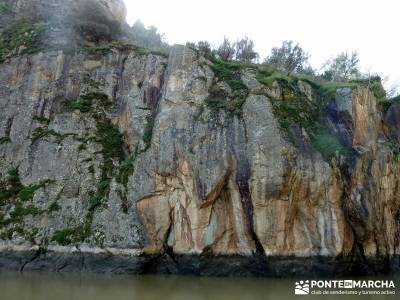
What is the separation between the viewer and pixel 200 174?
20.2 m

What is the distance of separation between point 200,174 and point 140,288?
658 centimetres

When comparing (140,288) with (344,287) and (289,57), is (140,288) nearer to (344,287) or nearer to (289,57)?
(344,287)

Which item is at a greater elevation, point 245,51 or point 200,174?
point 245,51

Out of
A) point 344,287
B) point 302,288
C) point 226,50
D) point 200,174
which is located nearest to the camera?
point 302,288

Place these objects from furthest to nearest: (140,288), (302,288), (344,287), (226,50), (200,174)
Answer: (226,50)
(200,174)
(344,287)
(302,288)
(140,288)

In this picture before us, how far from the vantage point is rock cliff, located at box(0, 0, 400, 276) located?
19.5m

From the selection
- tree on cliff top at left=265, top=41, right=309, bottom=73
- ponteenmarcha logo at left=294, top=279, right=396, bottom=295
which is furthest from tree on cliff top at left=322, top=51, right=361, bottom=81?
ponteenmarcha logo at left=294, top=279, right=396, bottom=295

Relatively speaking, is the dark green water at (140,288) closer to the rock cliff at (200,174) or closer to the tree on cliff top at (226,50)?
the rock cliff at (200,174)

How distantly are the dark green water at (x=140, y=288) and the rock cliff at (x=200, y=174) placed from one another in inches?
55.5

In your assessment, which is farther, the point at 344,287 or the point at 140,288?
the point at 344,287

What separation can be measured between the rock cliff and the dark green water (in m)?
1.41

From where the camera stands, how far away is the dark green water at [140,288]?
14.1m

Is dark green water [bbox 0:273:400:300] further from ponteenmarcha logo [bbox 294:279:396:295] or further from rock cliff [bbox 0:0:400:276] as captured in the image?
rock cliff [bbox 0:0:400:276]

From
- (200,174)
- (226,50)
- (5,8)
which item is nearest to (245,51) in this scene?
(226,50)
